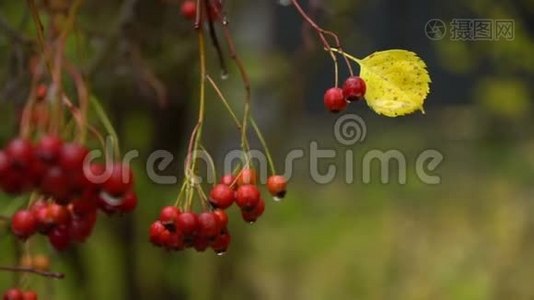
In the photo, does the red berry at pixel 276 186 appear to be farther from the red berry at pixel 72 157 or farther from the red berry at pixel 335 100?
the red berry at pixel 72 157

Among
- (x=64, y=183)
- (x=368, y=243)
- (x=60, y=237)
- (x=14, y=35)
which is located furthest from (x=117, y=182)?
(x=368, y=243)

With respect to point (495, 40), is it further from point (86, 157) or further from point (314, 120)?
point (86, 157)

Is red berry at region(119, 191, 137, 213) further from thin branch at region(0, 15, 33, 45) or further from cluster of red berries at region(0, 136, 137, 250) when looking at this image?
thin branch at region(0, 15, 33, 45)

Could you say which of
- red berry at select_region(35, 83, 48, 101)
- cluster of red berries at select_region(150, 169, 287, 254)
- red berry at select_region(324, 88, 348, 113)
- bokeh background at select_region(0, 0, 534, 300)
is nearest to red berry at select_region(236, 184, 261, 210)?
cluster of red berries at select_region(150, 169, 287, 254)

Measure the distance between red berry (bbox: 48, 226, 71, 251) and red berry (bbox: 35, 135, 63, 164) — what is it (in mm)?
197

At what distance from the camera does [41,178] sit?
756 mm

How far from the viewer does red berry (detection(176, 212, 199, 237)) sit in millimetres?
997

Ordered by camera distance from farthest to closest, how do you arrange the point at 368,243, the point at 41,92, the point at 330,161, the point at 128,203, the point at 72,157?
1. the point at 330,161
2. the point at 368,243
3. the point at 41,92
4. the point at 128,203
5. the point at 72,157

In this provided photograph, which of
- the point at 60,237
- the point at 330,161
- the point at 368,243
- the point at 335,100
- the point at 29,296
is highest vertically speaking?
the point at 335,100

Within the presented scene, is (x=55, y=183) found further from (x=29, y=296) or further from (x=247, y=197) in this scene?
(x=29, y=296)

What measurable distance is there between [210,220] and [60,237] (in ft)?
0.44

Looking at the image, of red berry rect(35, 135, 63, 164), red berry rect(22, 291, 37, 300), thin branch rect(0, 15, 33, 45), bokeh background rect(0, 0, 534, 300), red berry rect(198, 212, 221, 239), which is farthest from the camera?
bokeh background rect(0, 0, 534, 300)

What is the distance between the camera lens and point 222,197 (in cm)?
103

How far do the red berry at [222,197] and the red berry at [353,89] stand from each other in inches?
5.6
